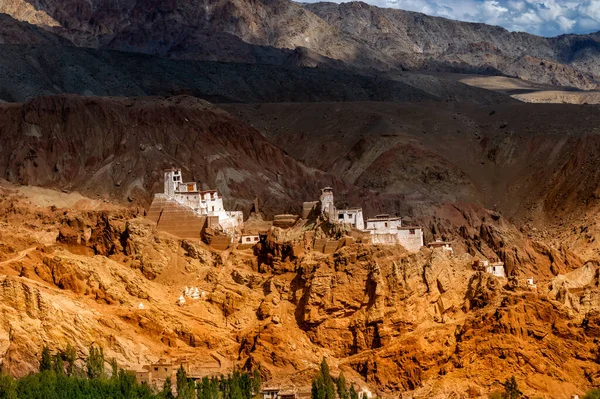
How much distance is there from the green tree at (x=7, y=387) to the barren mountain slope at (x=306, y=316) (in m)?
3.01

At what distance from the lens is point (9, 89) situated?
15762 centimetres

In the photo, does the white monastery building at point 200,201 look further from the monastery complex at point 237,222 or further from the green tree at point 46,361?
the green tree at point 46,361

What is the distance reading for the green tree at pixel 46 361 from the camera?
74375 mm

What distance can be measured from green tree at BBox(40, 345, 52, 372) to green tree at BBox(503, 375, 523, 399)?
884 inches

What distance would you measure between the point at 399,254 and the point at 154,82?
105010 mm

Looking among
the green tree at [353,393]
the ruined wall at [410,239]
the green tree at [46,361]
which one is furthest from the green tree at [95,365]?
the ruined wall at [410,239]

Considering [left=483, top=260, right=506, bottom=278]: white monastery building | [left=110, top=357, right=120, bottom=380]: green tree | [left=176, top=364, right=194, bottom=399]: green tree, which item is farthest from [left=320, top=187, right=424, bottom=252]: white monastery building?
[left=110, top=357, right=120, bottom=380]: green tree

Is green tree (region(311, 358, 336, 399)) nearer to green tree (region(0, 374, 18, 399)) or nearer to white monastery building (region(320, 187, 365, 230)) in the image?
white monastery building (region(320, 187, 365, 230))

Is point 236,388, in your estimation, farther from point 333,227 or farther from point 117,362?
point 333,227

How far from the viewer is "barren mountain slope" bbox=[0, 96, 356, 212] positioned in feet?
379

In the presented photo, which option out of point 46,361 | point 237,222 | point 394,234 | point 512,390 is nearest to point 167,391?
point 46,361

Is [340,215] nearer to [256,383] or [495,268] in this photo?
[495,268]

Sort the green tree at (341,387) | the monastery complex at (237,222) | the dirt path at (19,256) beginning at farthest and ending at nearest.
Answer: the monastery complex at (237,222) < the dirt path at (19,256) < the green tree at (341,387)

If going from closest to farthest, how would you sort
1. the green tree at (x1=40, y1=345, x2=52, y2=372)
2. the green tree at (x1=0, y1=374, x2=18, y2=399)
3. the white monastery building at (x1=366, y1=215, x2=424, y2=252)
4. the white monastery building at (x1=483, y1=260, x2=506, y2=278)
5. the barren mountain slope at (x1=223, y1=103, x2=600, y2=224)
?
the green tree at (x1=0, y1=374, x2=18, y2=399) < the green tree at (x1=40, y1=345, x2=52, y2=372) < the white monastery building at (x1=366, y1=215, x2=424, y2=252) < the white monastery building at (x1=483, y1=260, x2=506, y2=278) < the barren mountain slope at (x1=223, y1=103, x2=600, y2=224)
